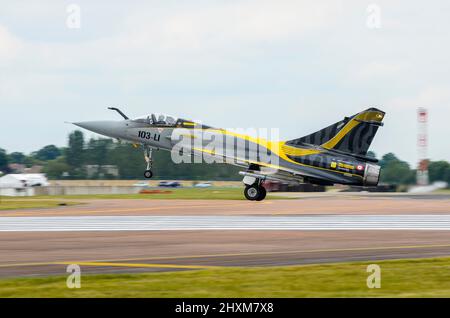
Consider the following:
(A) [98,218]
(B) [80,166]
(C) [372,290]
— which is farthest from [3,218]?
(B) [80,166]

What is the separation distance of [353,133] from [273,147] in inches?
183

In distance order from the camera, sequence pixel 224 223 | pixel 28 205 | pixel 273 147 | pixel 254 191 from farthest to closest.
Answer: pixel 28 205 → pixel 254 191 → pixel 273 147 → pixel 224 223

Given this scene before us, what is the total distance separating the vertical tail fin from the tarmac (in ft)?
20.6

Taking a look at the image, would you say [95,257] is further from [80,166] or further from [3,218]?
[80,166]

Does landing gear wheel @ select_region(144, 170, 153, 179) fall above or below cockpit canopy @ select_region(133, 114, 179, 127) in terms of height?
below

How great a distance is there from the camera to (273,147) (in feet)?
132

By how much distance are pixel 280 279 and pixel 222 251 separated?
5.25 m

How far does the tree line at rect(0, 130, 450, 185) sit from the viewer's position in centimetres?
5444

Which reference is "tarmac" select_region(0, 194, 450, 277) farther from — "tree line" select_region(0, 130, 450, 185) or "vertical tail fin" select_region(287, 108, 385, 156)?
"tree line" select_region(0, 130, 450, 185)

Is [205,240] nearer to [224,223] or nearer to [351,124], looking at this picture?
[224,223]

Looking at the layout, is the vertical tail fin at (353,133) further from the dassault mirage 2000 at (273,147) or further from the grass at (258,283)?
the grass at (258,283)

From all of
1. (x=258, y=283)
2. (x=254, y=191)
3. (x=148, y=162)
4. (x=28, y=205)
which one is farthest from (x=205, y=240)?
(x=28, y=205)

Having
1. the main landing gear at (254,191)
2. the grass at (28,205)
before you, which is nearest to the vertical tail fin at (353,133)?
the main landing gear at (254,191)

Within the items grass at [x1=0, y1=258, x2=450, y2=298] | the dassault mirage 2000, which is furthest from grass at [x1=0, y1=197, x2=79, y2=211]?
grass at [x1=0, y1=258, x2=450, y2=298]
